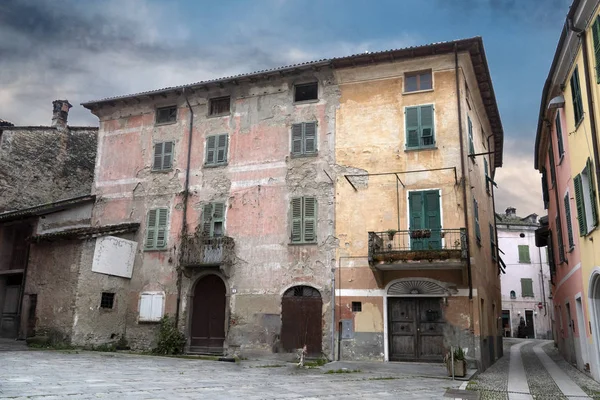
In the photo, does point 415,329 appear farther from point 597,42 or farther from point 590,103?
point 597,42

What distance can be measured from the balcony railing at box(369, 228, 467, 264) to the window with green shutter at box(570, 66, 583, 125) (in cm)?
441

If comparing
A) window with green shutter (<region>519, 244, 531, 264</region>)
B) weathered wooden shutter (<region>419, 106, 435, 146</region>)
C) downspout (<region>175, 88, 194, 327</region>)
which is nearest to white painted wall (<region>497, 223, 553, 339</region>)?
window with green shutter (<region>519, 244, 531, 264</region>)

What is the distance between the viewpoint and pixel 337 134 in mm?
18984

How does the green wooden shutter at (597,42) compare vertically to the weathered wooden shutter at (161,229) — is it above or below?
above

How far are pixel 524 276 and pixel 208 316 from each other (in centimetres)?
3471

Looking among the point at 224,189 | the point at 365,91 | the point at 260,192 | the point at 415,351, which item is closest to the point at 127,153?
the point at 224,189

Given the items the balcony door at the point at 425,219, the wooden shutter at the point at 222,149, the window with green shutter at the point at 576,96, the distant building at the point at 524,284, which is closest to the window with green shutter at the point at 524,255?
the distant building at the point at 524,284

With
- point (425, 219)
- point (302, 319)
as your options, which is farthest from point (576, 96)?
point (302, 319)

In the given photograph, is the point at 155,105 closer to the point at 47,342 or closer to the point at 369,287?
the point at 47,342

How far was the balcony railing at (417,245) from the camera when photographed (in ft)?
51.5

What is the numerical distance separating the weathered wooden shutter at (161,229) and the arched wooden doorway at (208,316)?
2.15m

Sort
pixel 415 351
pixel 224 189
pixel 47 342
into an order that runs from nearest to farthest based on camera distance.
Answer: pixel 415 351, pixel 47 342, pixel 224 189

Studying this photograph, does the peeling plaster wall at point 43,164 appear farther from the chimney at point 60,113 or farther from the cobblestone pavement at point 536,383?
the cobblestone pavement at point 536,383

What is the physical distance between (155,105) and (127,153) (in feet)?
7.50
